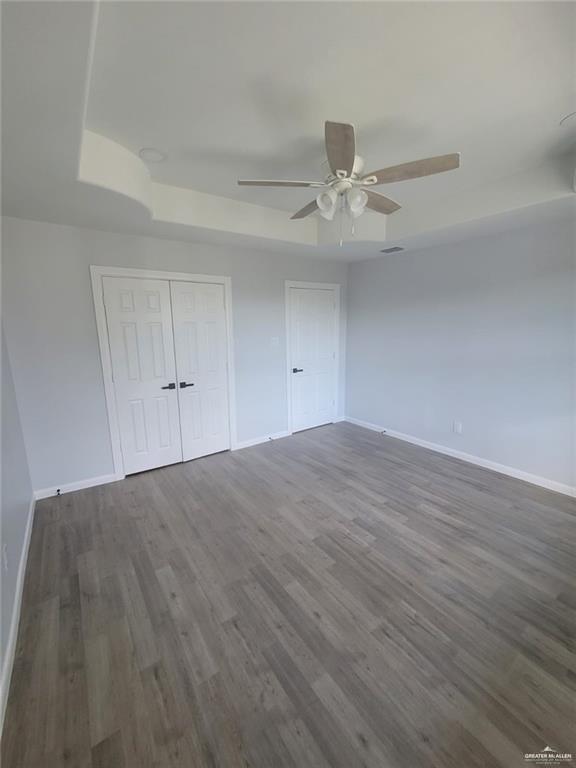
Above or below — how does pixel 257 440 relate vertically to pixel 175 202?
below

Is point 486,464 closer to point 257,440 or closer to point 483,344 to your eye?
point 483,344

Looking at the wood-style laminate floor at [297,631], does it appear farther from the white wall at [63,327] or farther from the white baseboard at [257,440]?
the white baseboard at [257,440]

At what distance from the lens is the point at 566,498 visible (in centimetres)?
291

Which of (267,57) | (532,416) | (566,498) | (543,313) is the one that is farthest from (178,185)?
(566,498)

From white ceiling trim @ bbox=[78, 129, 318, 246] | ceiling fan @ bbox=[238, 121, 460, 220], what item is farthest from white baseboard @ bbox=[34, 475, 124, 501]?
ceiling fan @ bbox=[238, 121, 460, 220]

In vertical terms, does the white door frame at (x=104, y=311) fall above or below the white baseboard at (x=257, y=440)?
above

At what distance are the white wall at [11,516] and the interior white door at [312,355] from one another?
119 inches

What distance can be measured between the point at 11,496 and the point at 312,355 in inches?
143

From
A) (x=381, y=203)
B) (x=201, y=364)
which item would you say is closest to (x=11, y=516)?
(x=201, y=364)

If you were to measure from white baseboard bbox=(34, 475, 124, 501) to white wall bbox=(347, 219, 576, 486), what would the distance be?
358cm

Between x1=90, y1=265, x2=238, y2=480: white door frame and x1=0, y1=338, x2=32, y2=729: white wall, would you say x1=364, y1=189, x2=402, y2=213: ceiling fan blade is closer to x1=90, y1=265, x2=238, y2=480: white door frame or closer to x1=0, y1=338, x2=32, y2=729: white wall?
x1=90, y1=265, x2=238, y2=480: white door frame

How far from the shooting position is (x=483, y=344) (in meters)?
3.43

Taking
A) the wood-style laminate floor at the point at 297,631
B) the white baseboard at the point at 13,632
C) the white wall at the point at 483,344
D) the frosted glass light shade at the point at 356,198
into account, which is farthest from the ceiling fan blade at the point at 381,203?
the white baseboard at the point at 13,632

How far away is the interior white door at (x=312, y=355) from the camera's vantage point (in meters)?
4.45
